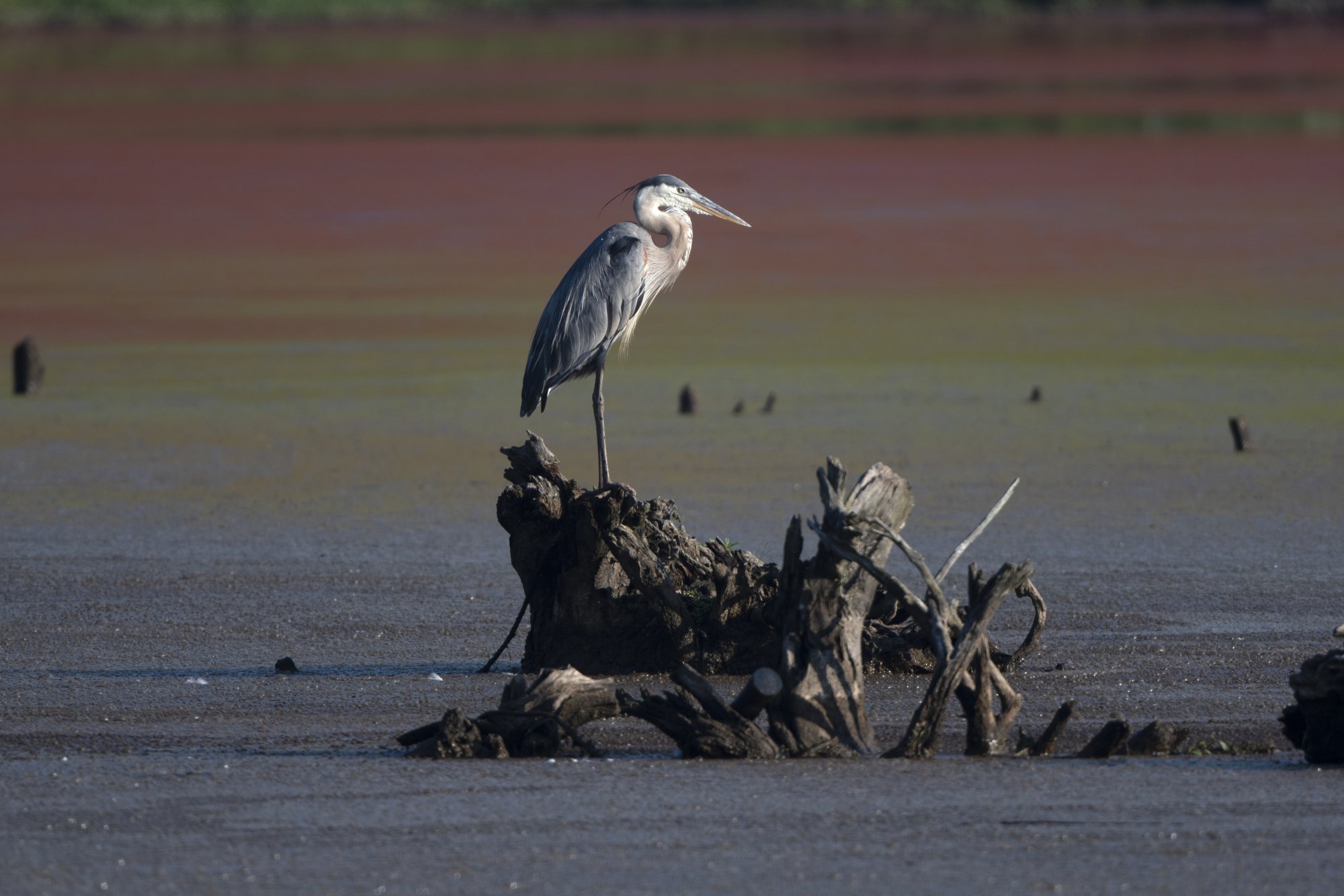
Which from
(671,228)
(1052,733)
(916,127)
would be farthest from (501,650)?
(916,127)

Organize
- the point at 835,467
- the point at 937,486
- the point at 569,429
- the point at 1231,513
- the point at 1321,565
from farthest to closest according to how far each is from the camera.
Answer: the point at 569,429 → the point at 937,486 → the point at 1231,513 → the point at 1321,565 → the point at 835,467

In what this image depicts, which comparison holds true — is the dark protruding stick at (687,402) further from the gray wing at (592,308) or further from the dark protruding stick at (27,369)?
the dark protruding stick at (27,369)

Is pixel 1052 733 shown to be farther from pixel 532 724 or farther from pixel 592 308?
pixel 592 308

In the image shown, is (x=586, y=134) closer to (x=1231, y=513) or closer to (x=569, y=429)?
(x=569, y=429)

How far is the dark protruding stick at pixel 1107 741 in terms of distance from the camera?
17.4 feet

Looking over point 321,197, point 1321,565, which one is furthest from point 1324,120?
point 1321,565

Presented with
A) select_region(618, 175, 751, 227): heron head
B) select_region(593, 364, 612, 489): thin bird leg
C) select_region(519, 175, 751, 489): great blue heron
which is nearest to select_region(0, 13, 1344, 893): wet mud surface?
select_region(593, 364, 612, 489): thin bird leg

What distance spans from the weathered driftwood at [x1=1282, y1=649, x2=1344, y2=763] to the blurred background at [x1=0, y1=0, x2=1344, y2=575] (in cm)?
346

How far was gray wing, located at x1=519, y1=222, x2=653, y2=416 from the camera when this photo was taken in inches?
337

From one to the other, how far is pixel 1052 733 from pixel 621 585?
1.83 m

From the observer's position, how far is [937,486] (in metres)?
10.2

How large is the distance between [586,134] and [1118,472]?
82.1 ft

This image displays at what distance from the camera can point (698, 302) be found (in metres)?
18.2

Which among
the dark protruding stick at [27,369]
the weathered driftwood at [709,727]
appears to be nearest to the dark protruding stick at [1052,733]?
the weathered driftwood at [709,727]
